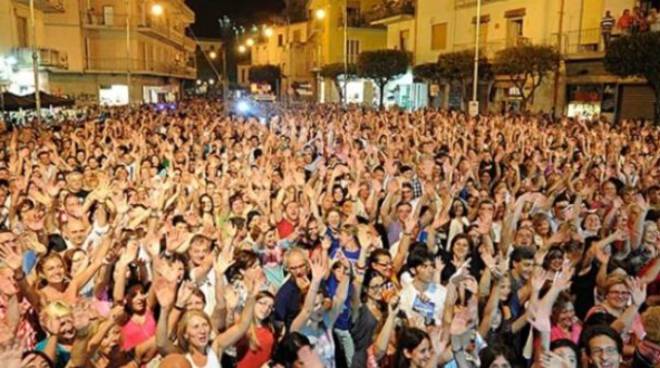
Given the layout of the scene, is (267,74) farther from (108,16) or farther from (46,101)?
(46,101)

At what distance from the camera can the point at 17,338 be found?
4.14 m

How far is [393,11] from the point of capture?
132ft

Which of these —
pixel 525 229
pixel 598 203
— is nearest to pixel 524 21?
pixel 598 203

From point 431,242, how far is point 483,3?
89.2 feet

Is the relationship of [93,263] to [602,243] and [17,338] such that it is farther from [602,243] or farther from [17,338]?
[602,243]

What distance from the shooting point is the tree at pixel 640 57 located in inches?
721

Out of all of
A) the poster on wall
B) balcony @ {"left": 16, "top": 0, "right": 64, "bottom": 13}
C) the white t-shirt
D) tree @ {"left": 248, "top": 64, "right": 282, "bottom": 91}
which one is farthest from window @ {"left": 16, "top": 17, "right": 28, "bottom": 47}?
tree @ {"left": 248, "top": 64, "right": 282, "bottom": 91}

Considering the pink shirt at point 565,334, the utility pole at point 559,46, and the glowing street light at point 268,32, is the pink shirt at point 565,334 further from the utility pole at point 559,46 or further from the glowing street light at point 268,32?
the glowing street light at point 268,32

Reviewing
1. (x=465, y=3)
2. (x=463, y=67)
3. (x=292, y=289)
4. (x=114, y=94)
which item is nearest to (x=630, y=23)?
(x=463, y=67)

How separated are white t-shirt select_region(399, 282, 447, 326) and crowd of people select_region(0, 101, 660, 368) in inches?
0.5

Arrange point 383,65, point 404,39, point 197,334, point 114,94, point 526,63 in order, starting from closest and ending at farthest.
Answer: point 197,334 < point 526,63 < point 383,65 < point 404,39 < point 114,94

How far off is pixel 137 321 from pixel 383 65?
32.6 m

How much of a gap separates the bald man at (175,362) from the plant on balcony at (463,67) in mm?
26290

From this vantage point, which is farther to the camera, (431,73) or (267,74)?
(267,74)
